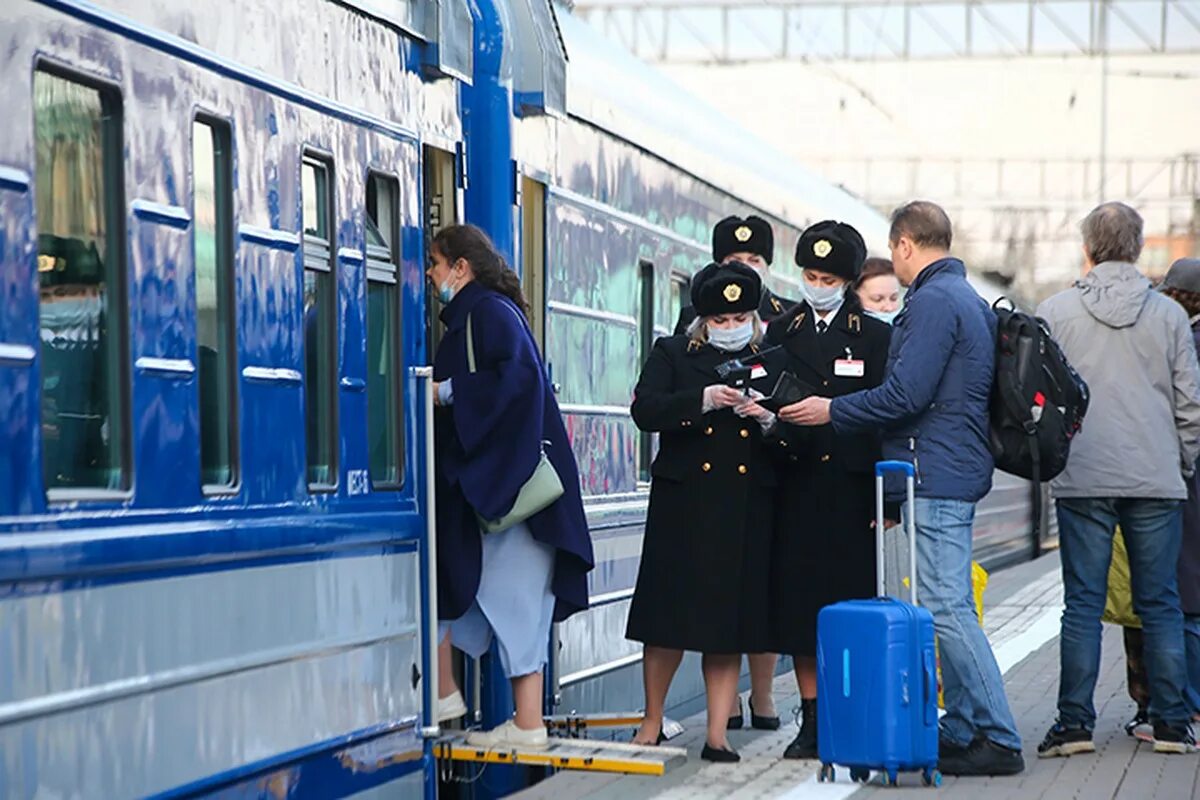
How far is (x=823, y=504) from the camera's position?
7977 mm

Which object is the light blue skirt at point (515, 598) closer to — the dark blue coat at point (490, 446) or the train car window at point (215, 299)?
the dark blue coat at point (490, 446)

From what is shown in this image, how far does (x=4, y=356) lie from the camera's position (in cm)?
475

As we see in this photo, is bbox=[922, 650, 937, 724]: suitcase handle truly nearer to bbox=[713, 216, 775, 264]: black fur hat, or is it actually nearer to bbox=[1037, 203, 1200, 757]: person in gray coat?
bbox=[1037, 203, 1200, 757]: person in gray coat

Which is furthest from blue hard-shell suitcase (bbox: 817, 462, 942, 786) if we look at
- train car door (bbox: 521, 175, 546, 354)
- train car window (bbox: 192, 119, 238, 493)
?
train car window (bbox: 192, 119, 238, 493)

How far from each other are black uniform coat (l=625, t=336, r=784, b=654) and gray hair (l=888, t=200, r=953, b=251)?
2.05 feet

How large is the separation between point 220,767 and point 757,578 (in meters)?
2.65

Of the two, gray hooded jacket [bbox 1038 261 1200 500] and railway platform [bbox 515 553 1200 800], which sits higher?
gray hooded jacket [bbox 1038 261 1200 500]

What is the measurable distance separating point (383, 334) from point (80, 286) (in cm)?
209

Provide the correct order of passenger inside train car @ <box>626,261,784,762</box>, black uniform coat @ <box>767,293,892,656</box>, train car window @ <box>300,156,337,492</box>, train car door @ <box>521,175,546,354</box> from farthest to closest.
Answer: train car door @ <box>521,175,546,354</box>, black uniform coat @ <box>767,293,892,656</box>, passenger inside train car @ <box>626,261,784,762</box>, train car window @ <box>300,156,337,492</box>

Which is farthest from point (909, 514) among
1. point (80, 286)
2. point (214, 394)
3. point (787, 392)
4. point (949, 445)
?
point (80, 286)

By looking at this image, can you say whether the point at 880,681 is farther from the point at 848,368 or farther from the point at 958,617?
the point at 848,368

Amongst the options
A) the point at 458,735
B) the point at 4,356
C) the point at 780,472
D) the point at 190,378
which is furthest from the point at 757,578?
the point at 4,356

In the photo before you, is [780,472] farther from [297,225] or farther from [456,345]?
[297,225]

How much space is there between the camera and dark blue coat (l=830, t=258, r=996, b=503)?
7.46 metres
